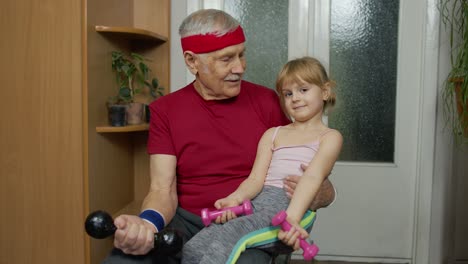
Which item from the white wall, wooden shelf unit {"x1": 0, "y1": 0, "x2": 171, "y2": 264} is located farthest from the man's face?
the white wall

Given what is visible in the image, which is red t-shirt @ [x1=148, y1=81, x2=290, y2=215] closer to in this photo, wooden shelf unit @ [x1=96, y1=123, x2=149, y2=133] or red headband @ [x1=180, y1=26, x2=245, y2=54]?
red headband @ [x1=180, y1=26, x2=245, y2=54]

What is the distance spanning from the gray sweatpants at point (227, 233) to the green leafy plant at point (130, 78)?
3.96 ft

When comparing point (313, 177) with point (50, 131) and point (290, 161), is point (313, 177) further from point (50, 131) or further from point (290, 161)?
point (50, 131)

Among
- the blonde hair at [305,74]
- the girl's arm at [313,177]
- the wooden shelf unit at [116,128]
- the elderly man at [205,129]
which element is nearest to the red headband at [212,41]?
the elderly man at [205,129]

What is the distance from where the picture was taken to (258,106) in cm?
168

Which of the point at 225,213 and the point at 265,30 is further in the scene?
the point at 265,30

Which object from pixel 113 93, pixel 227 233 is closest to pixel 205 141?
pixel 227 233

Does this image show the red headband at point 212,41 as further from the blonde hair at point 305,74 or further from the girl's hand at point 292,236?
the girl's hand at point 292,236

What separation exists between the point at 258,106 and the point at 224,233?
1.95ft

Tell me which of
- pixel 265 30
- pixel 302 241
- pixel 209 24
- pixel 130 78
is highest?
pixel 265 30

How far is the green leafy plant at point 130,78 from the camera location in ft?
7.81

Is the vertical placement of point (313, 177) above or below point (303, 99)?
below

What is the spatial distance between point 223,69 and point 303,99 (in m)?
0.26

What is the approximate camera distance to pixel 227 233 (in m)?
1.19
